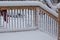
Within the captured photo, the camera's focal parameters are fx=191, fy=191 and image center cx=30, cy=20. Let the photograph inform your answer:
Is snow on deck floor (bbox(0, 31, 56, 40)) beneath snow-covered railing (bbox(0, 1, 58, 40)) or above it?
beneath

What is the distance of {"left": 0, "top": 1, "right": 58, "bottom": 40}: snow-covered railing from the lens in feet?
17.4

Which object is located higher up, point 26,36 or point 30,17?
point 30,17

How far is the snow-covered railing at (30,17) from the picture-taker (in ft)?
17.4

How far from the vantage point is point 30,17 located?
5.74 meters

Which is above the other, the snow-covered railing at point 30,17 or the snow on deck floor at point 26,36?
the snow-covered railing at point 30,17

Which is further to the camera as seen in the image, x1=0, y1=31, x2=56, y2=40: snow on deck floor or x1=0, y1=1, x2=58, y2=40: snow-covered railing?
x1=0, y1=1, x2=58, y2=40: snow-covered railing

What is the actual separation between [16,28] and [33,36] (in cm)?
69

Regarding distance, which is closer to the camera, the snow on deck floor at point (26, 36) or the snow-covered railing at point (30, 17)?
the snow on deck floor at point (26, 36)

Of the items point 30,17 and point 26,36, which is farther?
point 30,17

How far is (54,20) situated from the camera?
17.2 feet

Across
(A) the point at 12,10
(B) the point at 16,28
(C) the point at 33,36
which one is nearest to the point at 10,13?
(A) the point at 12,10

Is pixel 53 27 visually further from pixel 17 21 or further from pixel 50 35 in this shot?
pixel 17 21

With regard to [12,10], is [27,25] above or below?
below

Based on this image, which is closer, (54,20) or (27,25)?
(54,20)
